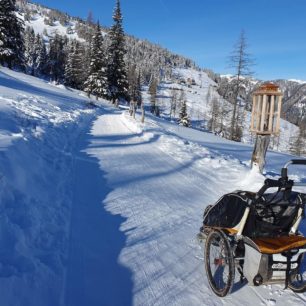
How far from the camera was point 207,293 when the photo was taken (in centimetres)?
413

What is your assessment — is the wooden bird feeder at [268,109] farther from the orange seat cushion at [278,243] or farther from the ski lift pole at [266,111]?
the orange seat cushion at [278,243]

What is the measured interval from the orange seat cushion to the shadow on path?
5.24ft

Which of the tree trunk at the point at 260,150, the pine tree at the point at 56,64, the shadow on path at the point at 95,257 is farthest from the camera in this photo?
→ the pine tree at the point at 56,64

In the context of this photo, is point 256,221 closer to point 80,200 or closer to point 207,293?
point 207,293

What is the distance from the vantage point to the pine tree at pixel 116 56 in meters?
45.7

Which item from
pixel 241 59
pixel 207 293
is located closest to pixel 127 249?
pixel 207 293

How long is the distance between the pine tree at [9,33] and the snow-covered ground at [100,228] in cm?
3050

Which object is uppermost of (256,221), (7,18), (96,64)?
(7,18)

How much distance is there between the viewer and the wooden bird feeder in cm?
916

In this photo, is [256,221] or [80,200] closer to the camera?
[256,221]

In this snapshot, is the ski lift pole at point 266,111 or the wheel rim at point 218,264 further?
the ski lift pole at point 266,111

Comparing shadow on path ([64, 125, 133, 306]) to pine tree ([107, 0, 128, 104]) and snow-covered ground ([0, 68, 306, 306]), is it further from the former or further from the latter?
pine tree ([107, 0, 128, 104])

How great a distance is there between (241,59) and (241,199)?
33.3 metres

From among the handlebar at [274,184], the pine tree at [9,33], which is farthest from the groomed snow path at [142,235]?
the pine tree at [9,33]
